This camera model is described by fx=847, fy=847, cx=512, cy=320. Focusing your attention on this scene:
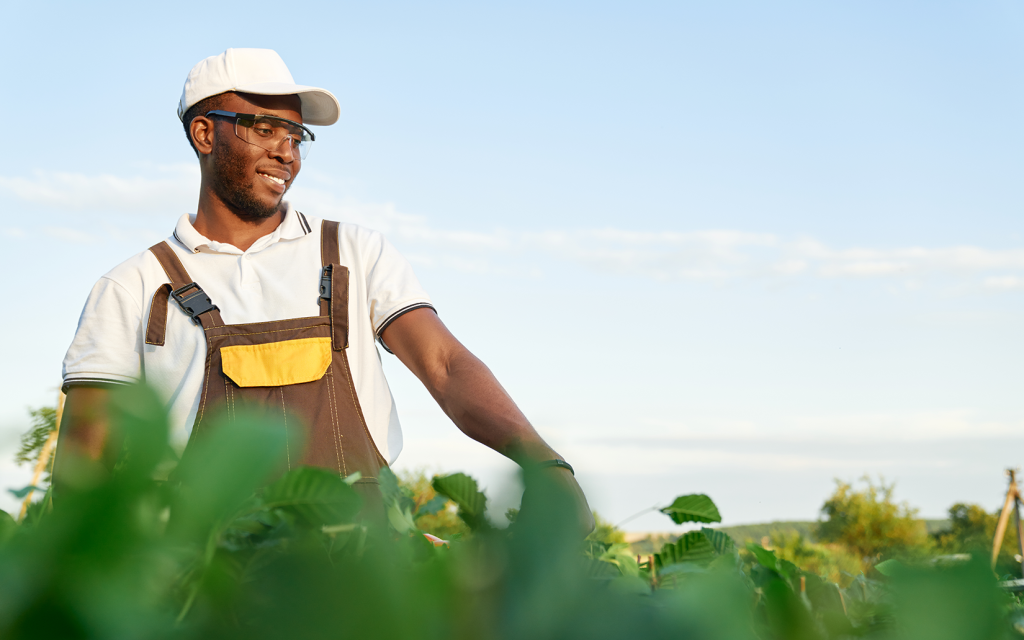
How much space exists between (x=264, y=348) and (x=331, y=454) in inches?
16.3

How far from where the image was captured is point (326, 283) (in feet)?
9.53

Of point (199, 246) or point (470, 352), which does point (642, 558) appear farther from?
point (199, 246)

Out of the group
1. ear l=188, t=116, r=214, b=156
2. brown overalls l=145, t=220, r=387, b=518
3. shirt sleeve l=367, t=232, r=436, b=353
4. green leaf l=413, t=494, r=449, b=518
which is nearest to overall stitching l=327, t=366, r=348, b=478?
brown overalls l=145, t=220, r=387, b=518

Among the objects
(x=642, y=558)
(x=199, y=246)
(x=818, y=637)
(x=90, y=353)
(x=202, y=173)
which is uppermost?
(x=202, y=173)

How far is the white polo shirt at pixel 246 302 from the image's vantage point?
9.20 ft

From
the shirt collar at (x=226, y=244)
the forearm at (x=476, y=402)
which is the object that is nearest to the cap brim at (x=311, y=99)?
the shirt collar at (x=226, y=244)

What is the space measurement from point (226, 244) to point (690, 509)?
2.39 m

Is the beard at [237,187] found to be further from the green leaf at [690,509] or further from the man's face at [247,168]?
the green leaf at [690,509]

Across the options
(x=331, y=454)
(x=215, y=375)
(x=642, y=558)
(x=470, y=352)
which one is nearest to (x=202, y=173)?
(x=215, y=375)

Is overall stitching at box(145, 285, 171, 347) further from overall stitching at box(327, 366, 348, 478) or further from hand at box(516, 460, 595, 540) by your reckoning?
hand at box(516, 460, 595, 540)

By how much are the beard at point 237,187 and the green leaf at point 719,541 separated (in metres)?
2.60

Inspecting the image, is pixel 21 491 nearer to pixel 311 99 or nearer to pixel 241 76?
pixel 241 76

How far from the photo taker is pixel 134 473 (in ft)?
Answer: 1.46

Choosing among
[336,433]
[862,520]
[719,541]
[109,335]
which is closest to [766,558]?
[719,541]
